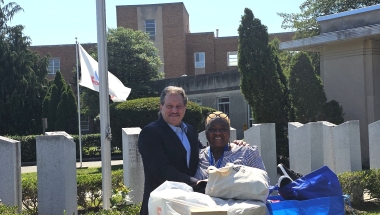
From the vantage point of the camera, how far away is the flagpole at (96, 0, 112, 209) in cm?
662

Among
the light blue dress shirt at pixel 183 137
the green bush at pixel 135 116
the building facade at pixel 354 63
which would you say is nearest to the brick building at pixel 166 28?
the green bush at pixel 135 116

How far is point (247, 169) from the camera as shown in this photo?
343 centimetres

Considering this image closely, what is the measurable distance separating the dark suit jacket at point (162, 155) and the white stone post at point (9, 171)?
→ 376 cm

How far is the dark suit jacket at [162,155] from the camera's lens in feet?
12.8

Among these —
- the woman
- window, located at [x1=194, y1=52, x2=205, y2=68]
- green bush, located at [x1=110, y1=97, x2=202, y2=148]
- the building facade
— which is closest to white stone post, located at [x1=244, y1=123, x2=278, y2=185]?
the woman

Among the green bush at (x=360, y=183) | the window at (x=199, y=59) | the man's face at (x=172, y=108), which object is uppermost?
the window at (x=199, y=59)

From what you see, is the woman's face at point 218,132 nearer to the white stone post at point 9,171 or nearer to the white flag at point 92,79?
the white stone post at point 9,171

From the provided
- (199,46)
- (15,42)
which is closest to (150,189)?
(15,42)

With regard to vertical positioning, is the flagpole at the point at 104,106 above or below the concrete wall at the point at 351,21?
below

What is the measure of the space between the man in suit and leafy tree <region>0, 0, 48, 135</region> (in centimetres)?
3329

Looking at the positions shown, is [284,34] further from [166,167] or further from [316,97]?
[166,167]

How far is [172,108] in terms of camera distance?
412 centimetres

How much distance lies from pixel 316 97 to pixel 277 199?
11.7 m

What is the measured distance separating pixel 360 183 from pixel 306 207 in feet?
21.1
